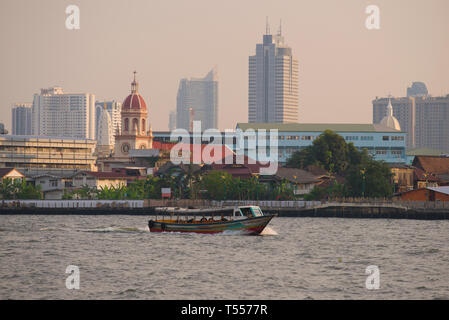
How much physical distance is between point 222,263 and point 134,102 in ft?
443

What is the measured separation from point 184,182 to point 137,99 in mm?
52287

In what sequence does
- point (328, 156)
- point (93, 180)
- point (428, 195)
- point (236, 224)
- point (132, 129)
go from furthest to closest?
point (132, 129), point (328, 156), point (93, 180), point (428, 195), point (236, 224)

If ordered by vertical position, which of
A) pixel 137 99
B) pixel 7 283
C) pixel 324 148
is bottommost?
pixel 7 283

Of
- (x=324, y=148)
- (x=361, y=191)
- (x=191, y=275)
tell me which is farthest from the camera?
(x=324, y=148)

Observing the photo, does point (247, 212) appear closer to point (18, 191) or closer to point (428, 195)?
point (428, 195)

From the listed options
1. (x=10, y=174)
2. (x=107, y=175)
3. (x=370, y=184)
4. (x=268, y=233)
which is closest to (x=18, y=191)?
(x=10, y=174)

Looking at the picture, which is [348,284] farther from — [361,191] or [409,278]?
[361,191]

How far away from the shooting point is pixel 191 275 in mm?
52844

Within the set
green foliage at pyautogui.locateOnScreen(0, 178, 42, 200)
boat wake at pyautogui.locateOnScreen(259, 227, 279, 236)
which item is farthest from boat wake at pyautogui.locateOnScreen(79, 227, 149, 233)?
Answer: green foliage at pyautogui.locateOnScreen(0, 178, 42, 200)

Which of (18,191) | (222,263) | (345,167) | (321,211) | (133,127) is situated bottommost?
(222,263)

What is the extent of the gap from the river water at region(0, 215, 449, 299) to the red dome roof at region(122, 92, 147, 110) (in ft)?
328

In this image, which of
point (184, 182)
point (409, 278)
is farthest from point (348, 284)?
point (184, 182)

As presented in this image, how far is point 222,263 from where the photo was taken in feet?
193
